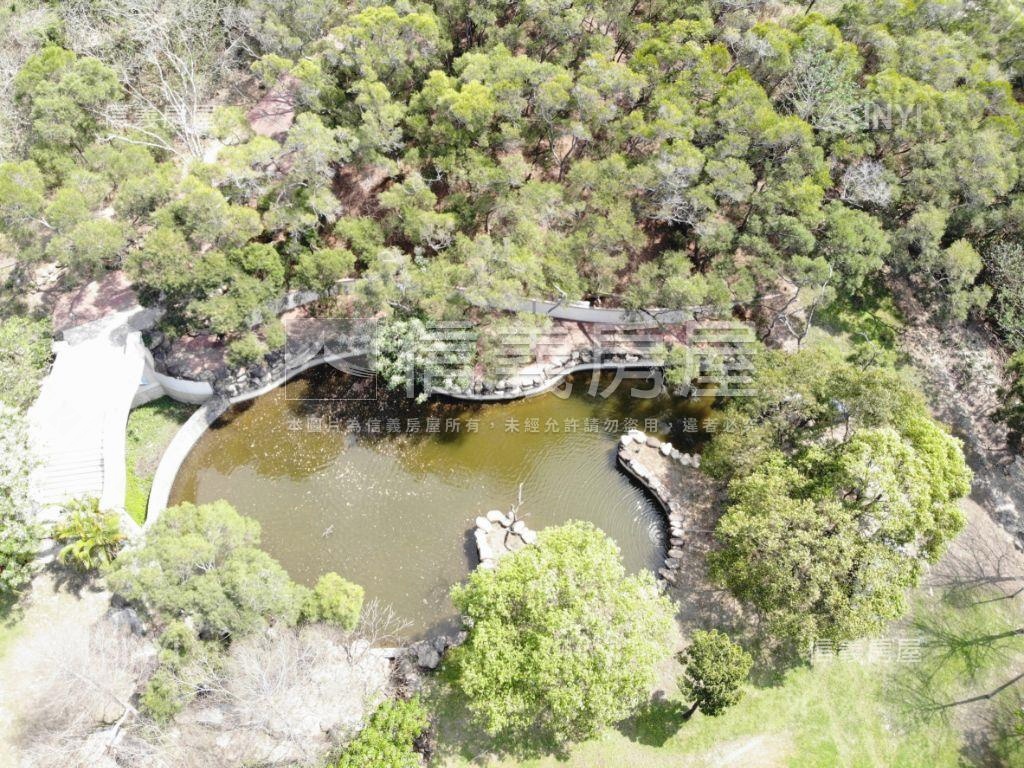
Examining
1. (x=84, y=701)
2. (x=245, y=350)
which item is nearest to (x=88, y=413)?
(x=245, y=350)

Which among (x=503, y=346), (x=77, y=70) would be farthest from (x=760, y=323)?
(x=77, y=70)

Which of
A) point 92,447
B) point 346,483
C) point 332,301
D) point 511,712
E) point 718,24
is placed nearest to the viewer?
point 511,712

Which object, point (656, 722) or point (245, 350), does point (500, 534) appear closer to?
point (656, 722)

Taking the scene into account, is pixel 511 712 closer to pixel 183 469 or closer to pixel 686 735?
pixel 686 735

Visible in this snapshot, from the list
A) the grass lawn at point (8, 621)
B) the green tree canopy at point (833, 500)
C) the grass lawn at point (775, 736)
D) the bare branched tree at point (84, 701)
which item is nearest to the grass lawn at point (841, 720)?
the grass lawn at point (775, 736)

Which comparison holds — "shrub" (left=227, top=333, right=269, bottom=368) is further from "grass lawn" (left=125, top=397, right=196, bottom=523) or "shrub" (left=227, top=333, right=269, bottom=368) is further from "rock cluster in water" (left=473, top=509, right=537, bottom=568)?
"rock cluster in water" (left=473, top=509, right=537, bottom=568)

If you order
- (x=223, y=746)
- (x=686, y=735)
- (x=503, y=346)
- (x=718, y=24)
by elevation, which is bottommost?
(x=223, y=746)

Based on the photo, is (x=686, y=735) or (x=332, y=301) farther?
(x=332, y=301)

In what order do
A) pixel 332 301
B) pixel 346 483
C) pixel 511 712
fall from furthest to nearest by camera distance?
pixel 332 301 → pixel 346 483 → pixel 511 712

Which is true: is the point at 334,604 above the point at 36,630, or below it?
above
